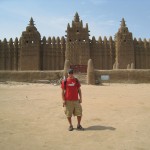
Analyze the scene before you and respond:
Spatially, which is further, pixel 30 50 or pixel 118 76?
pixel 30 50

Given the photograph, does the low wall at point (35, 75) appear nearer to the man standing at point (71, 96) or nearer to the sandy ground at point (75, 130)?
the sandy ground at point (75, 130)

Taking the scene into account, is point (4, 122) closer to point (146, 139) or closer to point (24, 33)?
point (146, 139)

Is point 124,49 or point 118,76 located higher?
point 124,49

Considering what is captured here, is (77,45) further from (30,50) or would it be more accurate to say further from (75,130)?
(75,130)

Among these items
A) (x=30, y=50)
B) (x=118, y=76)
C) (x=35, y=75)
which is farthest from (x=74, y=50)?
(x=118, y=76)

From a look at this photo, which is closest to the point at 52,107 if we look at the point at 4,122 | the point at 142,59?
the point at 4,122

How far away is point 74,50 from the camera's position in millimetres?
36344

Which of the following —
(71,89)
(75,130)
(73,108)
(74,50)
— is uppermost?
(74,50)

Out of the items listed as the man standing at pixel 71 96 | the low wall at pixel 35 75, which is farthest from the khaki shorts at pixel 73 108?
the low wall at pixel 35 75

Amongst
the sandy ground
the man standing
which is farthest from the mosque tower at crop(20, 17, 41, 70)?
the man standing

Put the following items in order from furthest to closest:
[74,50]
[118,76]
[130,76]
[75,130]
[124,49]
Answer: [124,49]
[74,50]
[118,76]
[130,76]
[75,130]

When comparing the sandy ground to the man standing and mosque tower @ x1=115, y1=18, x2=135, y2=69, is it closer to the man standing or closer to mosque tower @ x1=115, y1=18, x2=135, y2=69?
the man standing

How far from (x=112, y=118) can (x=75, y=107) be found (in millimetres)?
1416

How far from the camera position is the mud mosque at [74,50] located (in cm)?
3653
